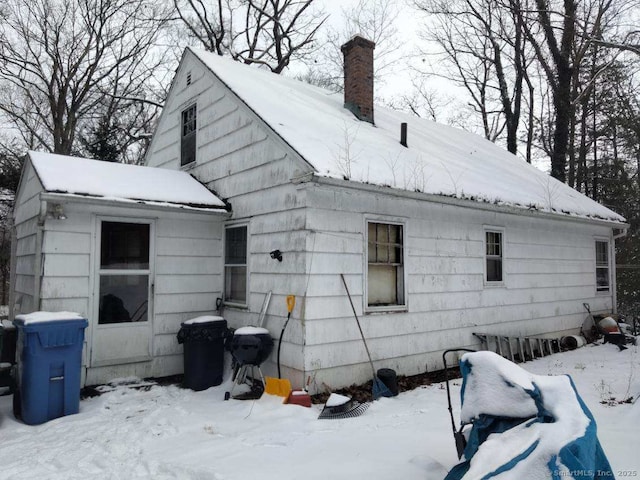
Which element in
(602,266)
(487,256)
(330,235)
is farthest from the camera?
(602,266)

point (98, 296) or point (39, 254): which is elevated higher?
point (39, 254)

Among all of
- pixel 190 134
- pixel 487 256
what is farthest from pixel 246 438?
pixel 190 134

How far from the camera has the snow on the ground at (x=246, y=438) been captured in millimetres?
3824

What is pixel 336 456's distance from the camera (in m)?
4.07

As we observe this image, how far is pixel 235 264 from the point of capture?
25.1 feet

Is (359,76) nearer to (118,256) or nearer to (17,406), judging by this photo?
(118,256)

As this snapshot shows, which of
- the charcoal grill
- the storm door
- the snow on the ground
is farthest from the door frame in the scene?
the charcoal grill

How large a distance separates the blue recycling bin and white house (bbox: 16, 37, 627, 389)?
3.21 feet

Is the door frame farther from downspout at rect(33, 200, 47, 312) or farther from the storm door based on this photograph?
downspout at rect(33, 200, 47, 312)

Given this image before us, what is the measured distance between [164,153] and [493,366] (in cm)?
929

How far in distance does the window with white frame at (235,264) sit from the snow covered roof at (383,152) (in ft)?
6.55

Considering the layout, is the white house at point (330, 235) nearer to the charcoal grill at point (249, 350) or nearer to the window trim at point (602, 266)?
the charcoal grill at point (249, 350)

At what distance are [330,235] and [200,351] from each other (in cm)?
255

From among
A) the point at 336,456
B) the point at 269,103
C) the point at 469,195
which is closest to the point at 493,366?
the point at 336,456
